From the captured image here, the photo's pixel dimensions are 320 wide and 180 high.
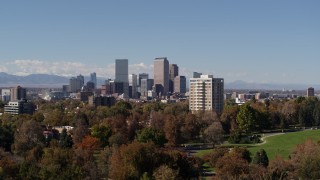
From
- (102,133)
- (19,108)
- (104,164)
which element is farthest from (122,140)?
(19,108)

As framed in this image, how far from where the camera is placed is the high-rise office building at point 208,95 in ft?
265

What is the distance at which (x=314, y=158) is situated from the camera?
27.5 meters

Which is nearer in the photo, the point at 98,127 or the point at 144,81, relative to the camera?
the point at 98,127

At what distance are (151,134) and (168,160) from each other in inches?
579

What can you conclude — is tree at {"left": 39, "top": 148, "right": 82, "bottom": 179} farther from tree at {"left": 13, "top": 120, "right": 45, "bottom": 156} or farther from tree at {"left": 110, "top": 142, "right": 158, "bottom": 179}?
tree at {"left": 13, "top": 120, "right": 45, "bottom": 156}

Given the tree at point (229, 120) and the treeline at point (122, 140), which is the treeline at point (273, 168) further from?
the tree at point (229, 120)

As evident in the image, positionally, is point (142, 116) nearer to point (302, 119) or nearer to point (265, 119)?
point (265, 119)

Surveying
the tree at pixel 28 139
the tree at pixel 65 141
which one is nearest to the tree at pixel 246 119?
the tree at pixel 65 141

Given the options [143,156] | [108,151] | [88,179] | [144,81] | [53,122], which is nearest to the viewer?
[88,179]

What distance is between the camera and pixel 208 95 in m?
81.4

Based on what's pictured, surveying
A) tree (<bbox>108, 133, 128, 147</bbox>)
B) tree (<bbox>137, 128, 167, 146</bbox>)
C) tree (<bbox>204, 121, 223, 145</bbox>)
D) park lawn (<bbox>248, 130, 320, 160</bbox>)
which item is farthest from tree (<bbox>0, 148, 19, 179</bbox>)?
tree (<bbox>204, 121, 223, 145</bbox>)

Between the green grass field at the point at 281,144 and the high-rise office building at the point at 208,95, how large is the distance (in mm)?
25158

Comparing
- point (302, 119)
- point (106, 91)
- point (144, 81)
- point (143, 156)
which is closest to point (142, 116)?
point (302, 119)

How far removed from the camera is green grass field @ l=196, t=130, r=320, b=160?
41.8 meters
